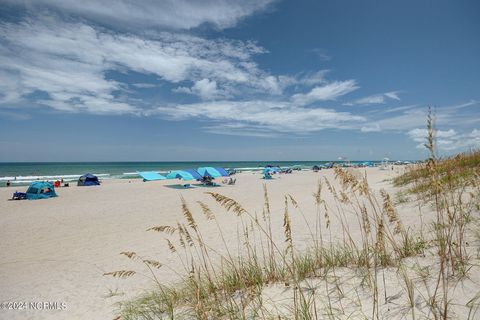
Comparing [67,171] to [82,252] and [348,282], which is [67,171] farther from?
[348,282]

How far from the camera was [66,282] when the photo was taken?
19.7 ft

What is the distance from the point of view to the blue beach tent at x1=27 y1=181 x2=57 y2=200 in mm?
21275

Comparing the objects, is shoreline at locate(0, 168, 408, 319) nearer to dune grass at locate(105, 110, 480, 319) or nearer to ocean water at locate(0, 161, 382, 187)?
dune grass at locate(105, 110, 480, 319)

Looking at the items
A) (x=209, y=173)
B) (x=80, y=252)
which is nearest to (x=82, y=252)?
(x=80, y=252)

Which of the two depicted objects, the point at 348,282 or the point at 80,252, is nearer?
the point at 348,282

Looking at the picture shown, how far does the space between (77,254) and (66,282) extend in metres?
A: 2.17

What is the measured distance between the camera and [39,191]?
2159 centimetres

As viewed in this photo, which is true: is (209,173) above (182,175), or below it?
above

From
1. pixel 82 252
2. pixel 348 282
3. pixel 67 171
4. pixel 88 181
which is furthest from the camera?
pixel 67 171

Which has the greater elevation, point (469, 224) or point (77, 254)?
point (469, 224)

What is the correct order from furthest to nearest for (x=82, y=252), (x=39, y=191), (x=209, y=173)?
(x=209, y=173) → (x=39, y=191) → (x=82, y=252)

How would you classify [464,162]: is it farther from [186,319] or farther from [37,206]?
[37,206]

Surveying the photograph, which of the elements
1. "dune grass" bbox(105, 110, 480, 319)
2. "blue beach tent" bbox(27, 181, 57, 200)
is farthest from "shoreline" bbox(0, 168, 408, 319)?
"blue beach tent" bbox(27, 181, 57, 200)


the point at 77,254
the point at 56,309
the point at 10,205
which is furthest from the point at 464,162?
the point at 10,205
